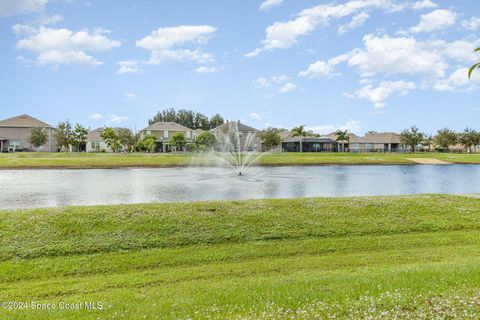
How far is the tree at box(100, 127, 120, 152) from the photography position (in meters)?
79.2

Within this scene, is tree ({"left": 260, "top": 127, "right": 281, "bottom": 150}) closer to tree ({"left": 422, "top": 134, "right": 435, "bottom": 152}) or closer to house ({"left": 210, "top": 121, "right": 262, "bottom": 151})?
house ({"left": 210, "top": 121, "right": 262, "bottom": 151})

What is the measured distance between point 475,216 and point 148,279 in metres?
11.8

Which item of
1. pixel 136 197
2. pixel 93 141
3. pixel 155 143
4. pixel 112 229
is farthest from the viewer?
pixel 93 141

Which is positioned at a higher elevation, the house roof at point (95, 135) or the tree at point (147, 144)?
the house roof at point (95, 135)

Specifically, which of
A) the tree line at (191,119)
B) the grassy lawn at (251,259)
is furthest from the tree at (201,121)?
the grassy lawn at (251,259)

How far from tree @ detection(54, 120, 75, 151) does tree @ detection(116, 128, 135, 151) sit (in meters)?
10.1

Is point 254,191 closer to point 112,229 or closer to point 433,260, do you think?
point 112,229

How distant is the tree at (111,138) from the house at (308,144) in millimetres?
43758

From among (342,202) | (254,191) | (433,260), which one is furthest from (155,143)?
(433,260)

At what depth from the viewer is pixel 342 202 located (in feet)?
48.6

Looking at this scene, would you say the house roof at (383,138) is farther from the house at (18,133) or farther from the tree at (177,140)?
the house at (18,133)

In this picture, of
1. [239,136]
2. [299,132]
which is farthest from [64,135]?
[299,132]

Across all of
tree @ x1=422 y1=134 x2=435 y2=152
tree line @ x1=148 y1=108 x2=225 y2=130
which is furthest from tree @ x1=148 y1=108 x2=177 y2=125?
tree @ x1=422 y1=134 x2=435 y2=152

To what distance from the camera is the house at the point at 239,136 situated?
284ft
